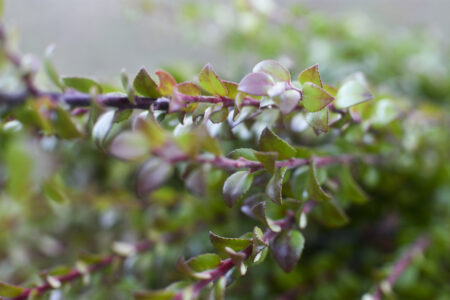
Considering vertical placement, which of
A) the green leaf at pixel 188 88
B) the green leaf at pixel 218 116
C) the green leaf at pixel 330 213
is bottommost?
the green leaf at pixel 330 213

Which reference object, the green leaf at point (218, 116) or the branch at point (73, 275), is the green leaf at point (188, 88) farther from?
the branch at point (73, 275)

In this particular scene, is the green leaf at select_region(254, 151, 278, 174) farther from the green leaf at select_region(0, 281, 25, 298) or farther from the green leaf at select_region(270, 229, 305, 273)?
the green leaf at select_region(0, 281, 25, 298)

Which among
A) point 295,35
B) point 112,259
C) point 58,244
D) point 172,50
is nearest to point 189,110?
point 112,259

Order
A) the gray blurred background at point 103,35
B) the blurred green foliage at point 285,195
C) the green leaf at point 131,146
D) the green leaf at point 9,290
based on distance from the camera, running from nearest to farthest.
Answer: the green leaf at point 131,146 → the green leaf at point 9,290 → the blurred green foliage at point 285,195 → the gray blurred background at point 103,35

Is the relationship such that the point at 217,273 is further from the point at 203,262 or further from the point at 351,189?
the point at 351,189

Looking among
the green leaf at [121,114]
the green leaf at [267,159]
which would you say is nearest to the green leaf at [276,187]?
the green leaf at [267,159]

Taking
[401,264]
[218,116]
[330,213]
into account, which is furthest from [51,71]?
[401,264]
